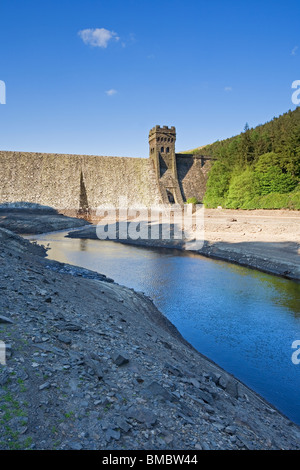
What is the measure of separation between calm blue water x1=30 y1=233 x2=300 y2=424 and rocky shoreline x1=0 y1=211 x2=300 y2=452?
5.01ft

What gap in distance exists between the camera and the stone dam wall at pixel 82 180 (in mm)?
67562

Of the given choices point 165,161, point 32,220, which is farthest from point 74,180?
point 165,161

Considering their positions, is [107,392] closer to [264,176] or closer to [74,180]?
[264,176]

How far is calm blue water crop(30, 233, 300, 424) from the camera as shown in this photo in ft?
35.1

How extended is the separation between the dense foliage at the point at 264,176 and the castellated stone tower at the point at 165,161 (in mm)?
11153

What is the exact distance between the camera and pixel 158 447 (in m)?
4.79

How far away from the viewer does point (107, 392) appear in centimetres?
580

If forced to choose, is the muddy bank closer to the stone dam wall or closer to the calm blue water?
the stone dam wall

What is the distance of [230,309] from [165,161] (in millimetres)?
64524

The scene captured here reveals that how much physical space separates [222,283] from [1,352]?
58.8 ft

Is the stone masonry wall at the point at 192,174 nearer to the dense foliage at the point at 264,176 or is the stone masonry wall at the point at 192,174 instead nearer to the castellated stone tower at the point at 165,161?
the castellated stone tower at the point at 165,161

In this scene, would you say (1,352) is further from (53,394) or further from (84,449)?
(84,449)

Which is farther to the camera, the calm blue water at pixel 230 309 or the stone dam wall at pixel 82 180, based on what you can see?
the stone dam wall at pixel 82 180

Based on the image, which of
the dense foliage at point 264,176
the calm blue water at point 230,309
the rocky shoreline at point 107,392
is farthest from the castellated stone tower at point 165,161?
the rocky shoreline at point 107,392
